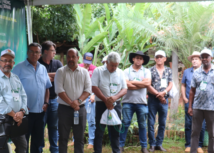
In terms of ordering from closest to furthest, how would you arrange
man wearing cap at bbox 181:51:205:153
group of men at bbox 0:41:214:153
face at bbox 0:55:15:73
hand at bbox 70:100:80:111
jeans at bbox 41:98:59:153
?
face at bbox 0:55:15:73 < group of men at bbox 0:41:214:153 < hand at bbox 70:100:80:111 < jeans at bbox 41:98:59:153 < man wearing cap at bbox 181:51:205:153

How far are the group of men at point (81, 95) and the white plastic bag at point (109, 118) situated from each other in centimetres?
12

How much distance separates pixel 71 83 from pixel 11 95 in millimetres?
985

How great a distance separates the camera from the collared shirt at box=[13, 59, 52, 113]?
410 cm

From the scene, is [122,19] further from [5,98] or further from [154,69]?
[5,98]

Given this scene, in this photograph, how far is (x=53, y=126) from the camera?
4535mm

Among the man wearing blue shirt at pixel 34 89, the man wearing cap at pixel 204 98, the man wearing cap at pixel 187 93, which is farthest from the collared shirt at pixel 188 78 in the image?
the man wearing blue shirt at pixel 34 89

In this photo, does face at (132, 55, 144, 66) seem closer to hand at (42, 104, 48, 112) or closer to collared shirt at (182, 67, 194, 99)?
collared shirt at (182, 67, 194, 99)

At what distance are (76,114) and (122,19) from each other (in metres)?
4.68

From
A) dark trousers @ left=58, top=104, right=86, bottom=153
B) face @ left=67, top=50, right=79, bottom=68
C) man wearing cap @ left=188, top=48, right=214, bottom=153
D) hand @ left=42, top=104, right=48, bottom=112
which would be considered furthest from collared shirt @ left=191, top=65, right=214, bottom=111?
hand @ left=42, top=104, right=48, bottom=112

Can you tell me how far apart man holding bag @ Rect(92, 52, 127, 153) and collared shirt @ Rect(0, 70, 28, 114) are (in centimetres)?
128

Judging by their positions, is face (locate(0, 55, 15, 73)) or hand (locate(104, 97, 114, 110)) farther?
hand (locate(104, 97, 114, 110))

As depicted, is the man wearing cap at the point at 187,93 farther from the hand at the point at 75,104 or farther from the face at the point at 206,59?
the hand at the point at 75,104

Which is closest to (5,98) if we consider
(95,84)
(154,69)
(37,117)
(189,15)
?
(37,117)

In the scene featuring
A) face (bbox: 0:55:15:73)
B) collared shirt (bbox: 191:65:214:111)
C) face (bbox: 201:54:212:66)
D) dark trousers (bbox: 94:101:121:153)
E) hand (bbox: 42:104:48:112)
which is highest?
face (bbox: 201:54:212:66)
